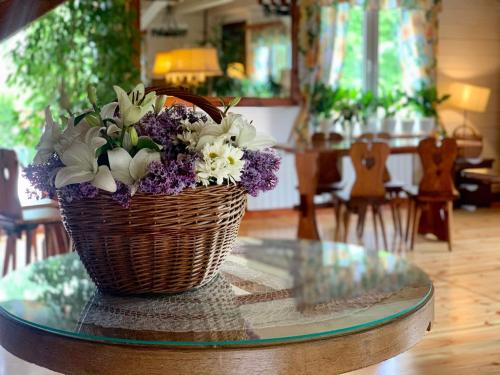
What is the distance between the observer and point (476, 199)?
9320 millimetres

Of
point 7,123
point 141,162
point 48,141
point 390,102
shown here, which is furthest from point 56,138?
point 390,102

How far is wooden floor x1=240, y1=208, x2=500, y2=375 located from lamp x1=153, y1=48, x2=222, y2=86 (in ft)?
5.19

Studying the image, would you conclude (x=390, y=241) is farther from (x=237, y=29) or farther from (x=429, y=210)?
(x=237, y=29)

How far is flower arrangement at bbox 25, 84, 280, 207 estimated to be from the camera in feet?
5.42

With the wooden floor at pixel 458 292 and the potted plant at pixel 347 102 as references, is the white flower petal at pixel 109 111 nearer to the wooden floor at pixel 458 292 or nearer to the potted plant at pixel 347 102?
the wooden floor at pixel 458 292

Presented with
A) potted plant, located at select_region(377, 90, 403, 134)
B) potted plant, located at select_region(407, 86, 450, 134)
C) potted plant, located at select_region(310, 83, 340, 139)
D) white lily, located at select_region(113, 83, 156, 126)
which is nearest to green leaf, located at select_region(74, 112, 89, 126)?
white lily, located at select_region(113, 83, 156, 126)

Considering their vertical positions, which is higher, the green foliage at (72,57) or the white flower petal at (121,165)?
the green foliage at (72,57)

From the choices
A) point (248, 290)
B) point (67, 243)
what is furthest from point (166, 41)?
point (248, 290)

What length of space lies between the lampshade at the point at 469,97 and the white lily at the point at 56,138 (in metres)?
8.19

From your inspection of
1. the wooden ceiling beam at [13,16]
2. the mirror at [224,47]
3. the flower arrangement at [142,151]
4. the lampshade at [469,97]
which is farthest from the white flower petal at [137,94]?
the lampshade at [469,97]

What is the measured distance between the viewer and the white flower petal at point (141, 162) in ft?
5.44

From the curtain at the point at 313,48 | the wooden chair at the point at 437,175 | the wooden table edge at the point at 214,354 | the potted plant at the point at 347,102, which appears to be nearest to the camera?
the wooden table edge at the point at 214,354

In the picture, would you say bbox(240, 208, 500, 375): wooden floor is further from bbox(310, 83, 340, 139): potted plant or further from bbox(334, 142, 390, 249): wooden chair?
bbox(310, 83, 340, 139): potted plant

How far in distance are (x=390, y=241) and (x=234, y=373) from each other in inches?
231
